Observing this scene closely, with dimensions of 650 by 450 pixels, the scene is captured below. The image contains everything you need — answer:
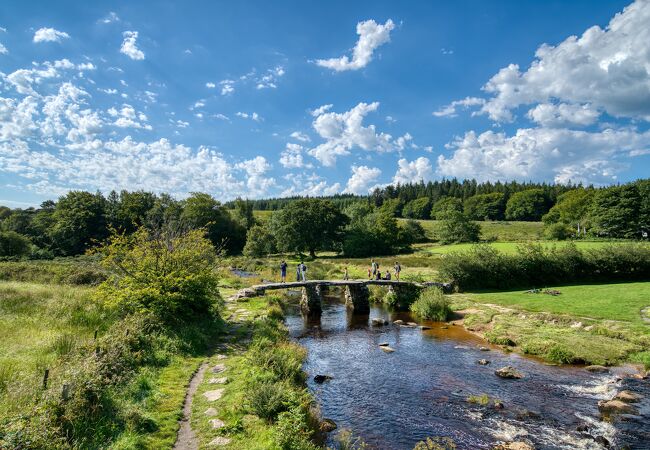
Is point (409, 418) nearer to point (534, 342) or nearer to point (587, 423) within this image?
point (587, 423)

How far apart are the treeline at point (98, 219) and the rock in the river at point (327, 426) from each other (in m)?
63.1

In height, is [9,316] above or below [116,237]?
below

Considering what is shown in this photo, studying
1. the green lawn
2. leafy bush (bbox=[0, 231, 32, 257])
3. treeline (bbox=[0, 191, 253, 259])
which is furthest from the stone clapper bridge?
leafy bush (bbox=[0, 231, 32, 257])

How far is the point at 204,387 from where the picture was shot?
13242 millimetres

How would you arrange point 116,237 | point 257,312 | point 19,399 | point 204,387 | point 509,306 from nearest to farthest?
point 19,399 < point 204,387 < point 116,237 < point 257,312 < point 509,306

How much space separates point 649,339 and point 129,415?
26883 millimetres

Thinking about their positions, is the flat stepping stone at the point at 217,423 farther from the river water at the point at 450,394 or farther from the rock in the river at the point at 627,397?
the rock in the river at the point at 627,397

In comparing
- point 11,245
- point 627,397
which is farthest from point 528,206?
point 11,245

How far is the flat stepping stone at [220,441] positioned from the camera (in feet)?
31.4

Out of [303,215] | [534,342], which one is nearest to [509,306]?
[534,342]

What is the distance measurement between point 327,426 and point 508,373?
1080cm

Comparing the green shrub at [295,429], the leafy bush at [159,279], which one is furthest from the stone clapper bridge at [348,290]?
the green shrub at [295,429]

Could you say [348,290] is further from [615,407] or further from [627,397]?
[615,407]

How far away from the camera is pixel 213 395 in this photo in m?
12.7
